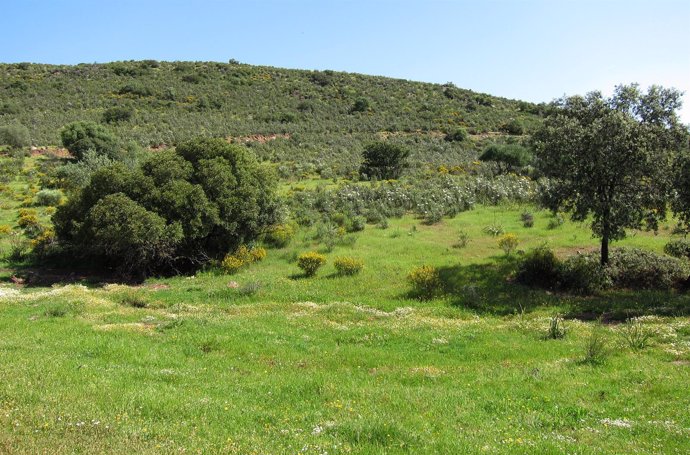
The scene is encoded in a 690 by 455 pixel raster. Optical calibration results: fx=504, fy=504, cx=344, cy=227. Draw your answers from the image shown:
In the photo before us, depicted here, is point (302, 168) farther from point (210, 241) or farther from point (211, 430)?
point (211, 430)

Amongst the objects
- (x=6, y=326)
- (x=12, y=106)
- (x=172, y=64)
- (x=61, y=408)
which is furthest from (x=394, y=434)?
(x=172, y=64)

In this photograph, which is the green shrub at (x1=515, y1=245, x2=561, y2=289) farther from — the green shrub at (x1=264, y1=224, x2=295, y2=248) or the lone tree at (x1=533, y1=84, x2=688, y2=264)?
the green shrub at (x1=264, y1=224, x2=295, y2=248)

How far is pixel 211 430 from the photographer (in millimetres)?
7180

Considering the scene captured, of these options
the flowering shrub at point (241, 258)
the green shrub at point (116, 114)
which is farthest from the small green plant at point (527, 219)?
the green shrub at point (116, 114)

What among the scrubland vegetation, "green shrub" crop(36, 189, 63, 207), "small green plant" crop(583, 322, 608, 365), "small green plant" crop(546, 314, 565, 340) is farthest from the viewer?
"green shrub" crop(36, 189, 63, 207)

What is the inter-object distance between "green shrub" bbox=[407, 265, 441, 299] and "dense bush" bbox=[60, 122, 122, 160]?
33657mm

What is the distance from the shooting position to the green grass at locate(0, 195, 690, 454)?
709 cm

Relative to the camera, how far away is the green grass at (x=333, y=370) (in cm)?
709

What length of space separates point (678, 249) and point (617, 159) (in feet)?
18.5

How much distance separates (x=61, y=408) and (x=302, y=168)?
3993 cm

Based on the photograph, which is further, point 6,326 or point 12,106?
point 12,106

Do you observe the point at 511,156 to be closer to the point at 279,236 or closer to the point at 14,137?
the point at 279,236

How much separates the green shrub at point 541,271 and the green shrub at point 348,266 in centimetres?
672

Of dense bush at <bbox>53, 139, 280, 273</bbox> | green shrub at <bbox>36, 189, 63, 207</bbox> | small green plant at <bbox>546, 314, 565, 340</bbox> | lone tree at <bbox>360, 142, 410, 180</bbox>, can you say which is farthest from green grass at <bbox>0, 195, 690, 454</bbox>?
lone tree at <bbox>360, 142, 410, 180</bbox>
